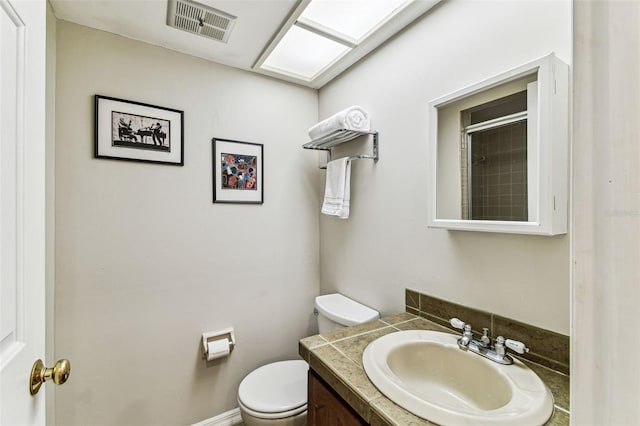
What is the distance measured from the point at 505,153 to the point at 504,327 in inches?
25.3

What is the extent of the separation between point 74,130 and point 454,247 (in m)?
1.89

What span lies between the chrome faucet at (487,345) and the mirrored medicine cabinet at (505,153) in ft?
1.22

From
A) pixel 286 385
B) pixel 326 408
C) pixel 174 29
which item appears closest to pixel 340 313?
pixel 286 385

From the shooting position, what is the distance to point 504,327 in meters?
1.05

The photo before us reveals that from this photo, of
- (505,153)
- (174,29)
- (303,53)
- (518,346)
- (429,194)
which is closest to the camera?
(518,346)

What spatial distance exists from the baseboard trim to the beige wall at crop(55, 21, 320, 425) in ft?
0.12

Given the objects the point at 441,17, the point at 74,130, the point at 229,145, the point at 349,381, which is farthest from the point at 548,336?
the point at 74,130

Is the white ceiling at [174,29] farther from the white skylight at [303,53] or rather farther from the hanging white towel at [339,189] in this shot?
the hanging white towel at [339,189]

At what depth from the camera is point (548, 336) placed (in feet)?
3.07

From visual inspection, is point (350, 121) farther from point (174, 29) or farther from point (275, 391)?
point (275, 391)

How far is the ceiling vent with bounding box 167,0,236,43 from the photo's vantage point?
1.32 metres
